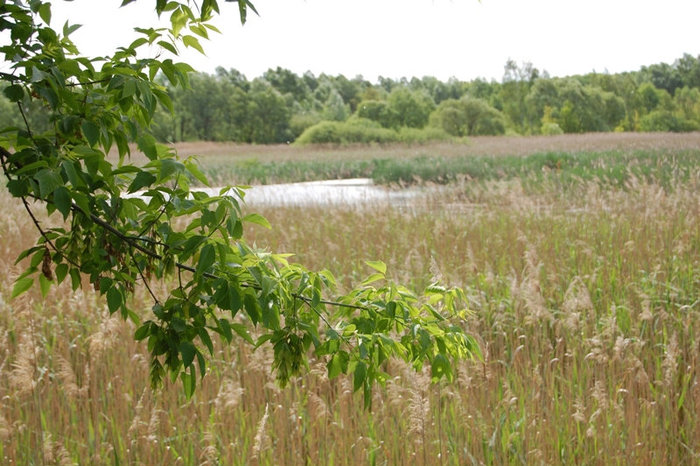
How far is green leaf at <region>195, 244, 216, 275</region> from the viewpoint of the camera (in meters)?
1.45

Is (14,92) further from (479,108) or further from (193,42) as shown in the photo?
(479,108)

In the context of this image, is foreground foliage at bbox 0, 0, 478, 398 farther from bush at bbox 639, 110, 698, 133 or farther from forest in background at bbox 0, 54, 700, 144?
bush at bbox 639, 110, 698, 133

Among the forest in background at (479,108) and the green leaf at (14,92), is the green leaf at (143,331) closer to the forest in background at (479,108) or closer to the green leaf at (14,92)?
the green leaf at (14,92)

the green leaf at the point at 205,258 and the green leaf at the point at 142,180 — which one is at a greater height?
the green leaf at the point at 142,180

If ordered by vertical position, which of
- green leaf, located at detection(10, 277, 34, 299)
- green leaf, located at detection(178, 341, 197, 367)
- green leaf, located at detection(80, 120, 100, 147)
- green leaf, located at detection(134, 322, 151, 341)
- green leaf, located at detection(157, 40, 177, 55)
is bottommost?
green leaf, located at detection(178, 341, 197, 367)

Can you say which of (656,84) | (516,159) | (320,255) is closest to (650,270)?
(320,255)

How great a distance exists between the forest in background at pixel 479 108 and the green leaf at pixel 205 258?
3548 cm

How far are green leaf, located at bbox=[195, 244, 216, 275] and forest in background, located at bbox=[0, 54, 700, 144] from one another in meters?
35.5

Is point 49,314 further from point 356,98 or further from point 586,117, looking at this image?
point 356,98

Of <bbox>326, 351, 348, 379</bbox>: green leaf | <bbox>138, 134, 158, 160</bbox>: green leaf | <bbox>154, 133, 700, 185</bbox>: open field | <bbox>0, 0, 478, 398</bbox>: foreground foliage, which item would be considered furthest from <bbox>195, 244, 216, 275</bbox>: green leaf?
<bbox>154, 133, 700, 185</bbox>: open field

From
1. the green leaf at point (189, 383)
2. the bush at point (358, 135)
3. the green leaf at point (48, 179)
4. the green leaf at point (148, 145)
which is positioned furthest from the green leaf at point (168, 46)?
the bush at point (358, 135)

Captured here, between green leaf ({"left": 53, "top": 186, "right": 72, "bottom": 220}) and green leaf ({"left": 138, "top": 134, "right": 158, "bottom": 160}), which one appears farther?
green leaf ({"left": 138, "top": 134, "right": 158, "bottom": 160})

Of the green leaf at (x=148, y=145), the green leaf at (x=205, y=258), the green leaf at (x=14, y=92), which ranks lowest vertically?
the green leaf at (x=205, y=258)

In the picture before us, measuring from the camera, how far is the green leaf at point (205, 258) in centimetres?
145
